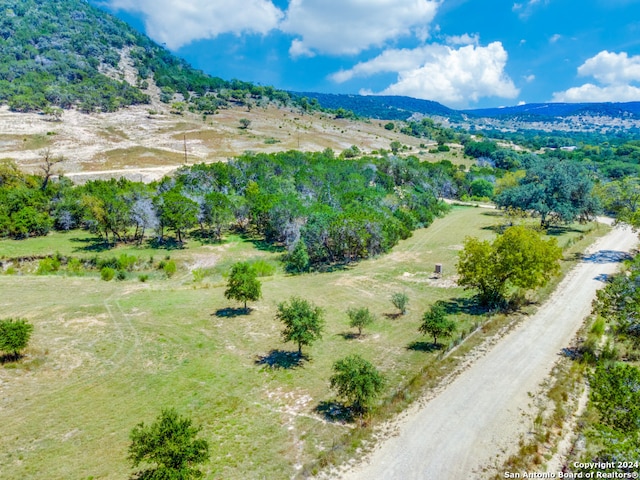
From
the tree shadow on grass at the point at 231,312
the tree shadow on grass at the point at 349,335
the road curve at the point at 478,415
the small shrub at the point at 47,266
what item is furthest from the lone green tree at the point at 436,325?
the small shrub at the point at 47,266

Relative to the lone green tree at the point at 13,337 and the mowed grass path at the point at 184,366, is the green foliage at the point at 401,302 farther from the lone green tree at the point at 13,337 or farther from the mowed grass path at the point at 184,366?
the lone green tree at the point at 13,337

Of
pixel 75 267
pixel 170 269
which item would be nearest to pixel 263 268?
pixel 170 269

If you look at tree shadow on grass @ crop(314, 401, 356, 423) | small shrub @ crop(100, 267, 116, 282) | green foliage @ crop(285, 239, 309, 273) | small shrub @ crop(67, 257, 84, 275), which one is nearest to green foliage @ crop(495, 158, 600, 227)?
green foliage @ crop(285, 239, 309, 273)

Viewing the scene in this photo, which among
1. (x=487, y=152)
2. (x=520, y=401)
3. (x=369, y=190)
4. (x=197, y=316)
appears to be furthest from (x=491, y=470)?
(x=487, y=152)

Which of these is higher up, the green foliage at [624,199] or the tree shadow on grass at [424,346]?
the green foliage at [624,199]

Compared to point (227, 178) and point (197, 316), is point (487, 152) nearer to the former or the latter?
point (227, 178)
